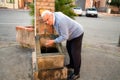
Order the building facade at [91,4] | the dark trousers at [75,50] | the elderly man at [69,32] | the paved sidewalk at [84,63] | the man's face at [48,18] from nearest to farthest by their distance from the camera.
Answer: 1. the man's face at [48,18]
2. the elderly man at [69,32]
3. the dark trousers at [75,50]
4. the paved sidewalk at [84,63]
5. the building facade at [91,4]

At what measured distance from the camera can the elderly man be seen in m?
3.91

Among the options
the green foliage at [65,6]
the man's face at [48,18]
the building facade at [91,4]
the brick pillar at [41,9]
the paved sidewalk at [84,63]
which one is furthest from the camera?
the building facade at [91,4]

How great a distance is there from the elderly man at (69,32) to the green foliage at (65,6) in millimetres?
2184

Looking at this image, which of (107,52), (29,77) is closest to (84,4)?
(107,52)

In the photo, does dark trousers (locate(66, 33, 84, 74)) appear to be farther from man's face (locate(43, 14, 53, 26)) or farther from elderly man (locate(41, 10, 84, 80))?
man's face (locate(43, 14, 53, 26))

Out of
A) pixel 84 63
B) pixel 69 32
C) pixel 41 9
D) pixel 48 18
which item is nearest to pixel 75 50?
pixel 69 32

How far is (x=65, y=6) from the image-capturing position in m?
6.66

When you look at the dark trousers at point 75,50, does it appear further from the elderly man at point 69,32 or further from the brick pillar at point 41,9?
the brick pillar at point 41,9

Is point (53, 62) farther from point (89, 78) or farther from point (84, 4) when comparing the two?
point (84, 4)

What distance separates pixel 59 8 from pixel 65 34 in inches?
109

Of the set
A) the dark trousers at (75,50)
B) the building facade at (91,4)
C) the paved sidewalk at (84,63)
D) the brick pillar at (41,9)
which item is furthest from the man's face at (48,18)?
the building facade at (91,4)

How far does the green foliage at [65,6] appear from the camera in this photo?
6512 mm

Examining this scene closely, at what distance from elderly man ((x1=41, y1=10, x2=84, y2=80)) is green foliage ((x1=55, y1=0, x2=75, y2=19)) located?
2.18 metres

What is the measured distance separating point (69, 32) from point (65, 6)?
260cm
